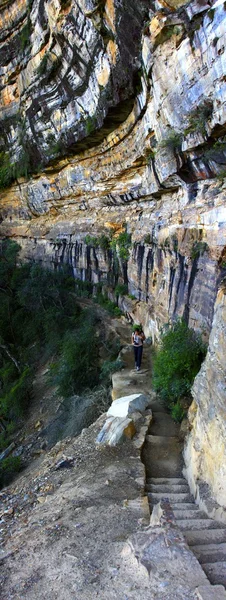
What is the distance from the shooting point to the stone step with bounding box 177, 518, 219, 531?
Answer: 3395 millimetres

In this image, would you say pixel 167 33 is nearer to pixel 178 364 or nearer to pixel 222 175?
pixel 222 175

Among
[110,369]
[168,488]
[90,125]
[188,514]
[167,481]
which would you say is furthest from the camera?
[90,125]

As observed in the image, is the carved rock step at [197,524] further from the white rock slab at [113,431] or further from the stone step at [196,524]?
the white rock slab at [113,431]

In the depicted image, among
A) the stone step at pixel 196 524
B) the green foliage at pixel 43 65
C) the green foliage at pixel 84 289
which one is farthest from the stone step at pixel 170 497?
the green foliage at pixel 43 65

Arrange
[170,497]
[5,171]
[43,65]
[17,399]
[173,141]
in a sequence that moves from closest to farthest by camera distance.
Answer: [170,497] → [173,141] → [17,399] → [43,65] → [5,171]

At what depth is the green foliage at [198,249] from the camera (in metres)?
6.24

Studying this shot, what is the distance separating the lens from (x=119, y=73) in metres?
9.85

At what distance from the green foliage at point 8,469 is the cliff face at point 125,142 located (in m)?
4.51

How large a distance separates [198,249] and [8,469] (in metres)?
5.94

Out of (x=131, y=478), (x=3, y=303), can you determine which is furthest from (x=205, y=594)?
(x=3, y=303)

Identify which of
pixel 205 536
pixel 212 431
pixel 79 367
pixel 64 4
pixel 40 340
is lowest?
pixel 40 340

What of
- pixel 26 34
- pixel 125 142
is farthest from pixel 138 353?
pixel 26 34

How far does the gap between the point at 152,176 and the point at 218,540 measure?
7.99m

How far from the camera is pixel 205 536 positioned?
10.5 feet
